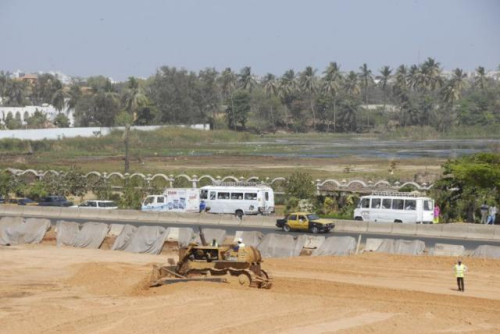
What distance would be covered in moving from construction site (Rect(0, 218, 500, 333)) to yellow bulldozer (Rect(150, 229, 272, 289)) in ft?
0.41

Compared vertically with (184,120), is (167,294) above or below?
below

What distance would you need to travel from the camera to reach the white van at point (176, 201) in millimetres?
57438

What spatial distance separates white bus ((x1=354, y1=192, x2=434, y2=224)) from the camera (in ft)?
164

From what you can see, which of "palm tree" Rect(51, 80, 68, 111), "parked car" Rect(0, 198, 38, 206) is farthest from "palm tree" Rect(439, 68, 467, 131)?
"parked car" Rect(0, 198, 38, 206)

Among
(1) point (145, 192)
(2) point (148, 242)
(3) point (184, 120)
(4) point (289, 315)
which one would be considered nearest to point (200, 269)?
(4) point (289, 315)

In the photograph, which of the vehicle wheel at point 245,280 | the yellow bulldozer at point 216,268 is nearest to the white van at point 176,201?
the yellow bulldozer at point 216,268

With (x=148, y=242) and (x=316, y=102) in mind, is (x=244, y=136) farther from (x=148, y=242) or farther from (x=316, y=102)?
(x=148, y=242)

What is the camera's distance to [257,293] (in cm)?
3038

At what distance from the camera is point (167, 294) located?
30844 millimetres

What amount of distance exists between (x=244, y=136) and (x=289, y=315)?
5745 inches

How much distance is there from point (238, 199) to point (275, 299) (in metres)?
27.5

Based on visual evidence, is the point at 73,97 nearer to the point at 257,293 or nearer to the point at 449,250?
the point at 449,250

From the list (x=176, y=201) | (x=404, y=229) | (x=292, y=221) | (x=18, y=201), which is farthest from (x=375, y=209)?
(x=18, y=201)

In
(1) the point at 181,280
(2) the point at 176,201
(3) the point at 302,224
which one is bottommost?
(1) the point at 181,280
